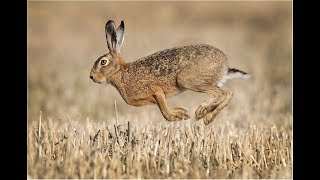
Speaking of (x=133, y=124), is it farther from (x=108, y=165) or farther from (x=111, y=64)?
(x=108, y=165)

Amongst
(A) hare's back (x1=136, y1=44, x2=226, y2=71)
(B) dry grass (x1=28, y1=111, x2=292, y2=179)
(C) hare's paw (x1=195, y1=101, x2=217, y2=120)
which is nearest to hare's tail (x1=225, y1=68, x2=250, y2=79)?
(A) hare's back (x1=136, y1=44, x2=226, y2=71)

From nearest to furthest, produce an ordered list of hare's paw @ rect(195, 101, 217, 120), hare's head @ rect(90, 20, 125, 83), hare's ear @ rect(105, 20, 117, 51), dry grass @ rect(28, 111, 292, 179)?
dry grass @ rect(28, 111, 292, 179), hare's paw @ rect(195, 101, 217, 120), hare's ear @ rect(105, 20, 117, 51), hare's head @ rect(90, 20, 125, 83)

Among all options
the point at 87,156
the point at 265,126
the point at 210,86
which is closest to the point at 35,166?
the point at 87,156

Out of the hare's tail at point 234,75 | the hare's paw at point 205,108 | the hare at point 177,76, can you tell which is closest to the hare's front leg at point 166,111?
the hare at point 177,76

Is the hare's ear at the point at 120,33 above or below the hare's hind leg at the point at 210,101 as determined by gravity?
above

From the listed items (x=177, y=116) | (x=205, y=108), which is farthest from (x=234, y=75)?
(x=177, y=116)

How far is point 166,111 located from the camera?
1026cm

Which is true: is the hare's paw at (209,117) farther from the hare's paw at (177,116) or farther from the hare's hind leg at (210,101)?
the hare's paw at (177,116)

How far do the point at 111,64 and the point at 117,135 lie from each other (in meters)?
0.92

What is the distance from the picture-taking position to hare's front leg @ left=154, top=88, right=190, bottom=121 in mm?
10266

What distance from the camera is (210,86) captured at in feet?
A: 33.7

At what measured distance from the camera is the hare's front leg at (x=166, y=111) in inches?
404

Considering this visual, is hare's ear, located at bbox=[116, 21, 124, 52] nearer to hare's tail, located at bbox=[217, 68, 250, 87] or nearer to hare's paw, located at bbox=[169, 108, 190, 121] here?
hare's paw, located at bbox=[169, 108, 190, 121]

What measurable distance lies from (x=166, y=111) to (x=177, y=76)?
0.43 metres
